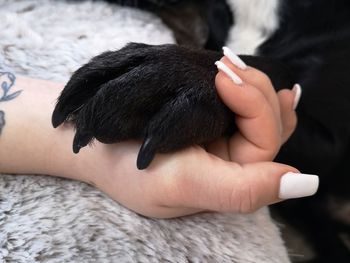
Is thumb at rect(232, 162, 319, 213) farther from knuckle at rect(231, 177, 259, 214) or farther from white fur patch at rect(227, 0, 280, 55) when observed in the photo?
white fur patch at rect(227, 0, 280, 55)

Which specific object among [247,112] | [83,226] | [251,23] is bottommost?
[83,226]

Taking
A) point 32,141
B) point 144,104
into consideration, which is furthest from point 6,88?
point 144,104

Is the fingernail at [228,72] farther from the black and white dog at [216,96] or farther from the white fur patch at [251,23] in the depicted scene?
the white fur patch at [251,23]

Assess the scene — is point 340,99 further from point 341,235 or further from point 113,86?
point 113,86

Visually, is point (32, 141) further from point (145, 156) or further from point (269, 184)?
point (269, 184)

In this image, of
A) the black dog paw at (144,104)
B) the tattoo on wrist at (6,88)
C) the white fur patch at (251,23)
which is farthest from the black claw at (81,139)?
the white fur patch at (251,23)

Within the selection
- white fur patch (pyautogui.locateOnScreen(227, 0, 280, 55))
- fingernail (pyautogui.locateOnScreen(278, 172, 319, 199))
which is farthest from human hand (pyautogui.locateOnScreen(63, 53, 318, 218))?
white fur patch (pyautogui.locateOnScreen(227, 0, 280, 55))
